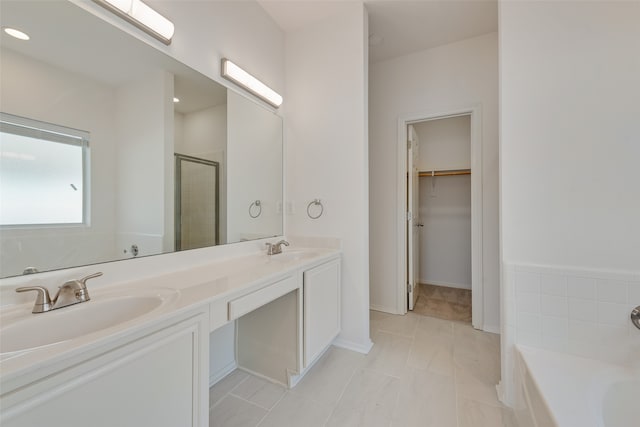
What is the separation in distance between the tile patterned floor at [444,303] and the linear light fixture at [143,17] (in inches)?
122

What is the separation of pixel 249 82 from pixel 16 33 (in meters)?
1.18

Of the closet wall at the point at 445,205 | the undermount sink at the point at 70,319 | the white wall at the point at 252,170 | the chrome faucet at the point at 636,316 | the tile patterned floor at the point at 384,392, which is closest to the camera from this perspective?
the undermount sink at the point at 70,319

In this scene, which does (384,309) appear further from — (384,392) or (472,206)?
(472,206)

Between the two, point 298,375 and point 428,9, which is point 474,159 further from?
point 298,375

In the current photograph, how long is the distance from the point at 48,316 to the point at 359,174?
71.0 inches

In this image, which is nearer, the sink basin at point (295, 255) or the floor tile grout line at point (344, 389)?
the floor tile grout line at point (344, 389)

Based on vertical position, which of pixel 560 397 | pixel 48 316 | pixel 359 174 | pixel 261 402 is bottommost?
pixel 261 402

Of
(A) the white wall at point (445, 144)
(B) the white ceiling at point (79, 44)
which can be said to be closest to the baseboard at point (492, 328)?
(A) the white wall at point (445, 144)

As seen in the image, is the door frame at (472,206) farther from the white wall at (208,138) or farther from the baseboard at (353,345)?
the white wall at (208,138)

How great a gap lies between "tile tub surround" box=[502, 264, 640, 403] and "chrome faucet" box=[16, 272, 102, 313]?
201cm

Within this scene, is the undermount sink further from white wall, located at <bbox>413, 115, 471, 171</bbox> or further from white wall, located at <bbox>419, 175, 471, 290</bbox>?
white wall, located at <bbox>419, 175, 471, 290</bbox>

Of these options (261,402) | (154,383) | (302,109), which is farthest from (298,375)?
(302,109)

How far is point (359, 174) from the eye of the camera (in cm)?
200

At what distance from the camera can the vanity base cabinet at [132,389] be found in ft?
1.88
